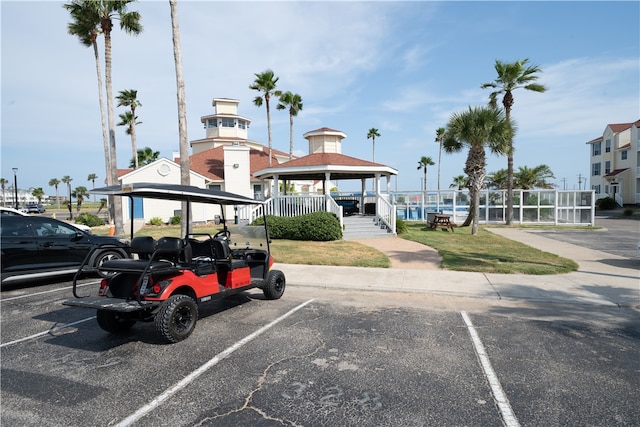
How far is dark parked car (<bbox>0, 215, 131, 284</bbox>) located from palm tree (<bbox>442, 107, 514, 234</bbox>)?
16.0 m

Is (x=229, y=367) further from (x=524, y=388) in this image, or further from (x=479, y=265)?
(x=479, y=265)

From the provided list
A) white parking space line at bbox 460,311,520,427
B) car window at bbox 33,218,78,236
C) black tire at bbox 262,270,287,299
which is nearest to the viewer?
white parking space line at bbox 460,311,520,427

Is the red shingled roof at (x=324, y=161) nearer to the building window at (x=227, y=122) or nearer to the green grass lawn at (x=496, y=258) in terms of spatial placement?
the green grass lawn at (x=496, y=258)

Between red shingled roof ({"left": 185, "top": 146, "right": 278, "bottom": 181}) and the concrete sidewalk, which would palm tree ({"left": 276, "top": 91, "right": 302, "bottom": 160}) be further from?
the concrete sidewalk

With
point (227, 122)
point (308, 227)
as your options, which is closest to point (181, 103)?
point (308, 227)

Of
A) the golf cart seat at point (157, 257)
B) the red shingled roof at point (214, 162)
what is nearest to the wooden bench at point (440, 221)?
the red shingled roof at point (214, 162)

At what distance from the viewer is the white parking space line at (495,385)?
314cm

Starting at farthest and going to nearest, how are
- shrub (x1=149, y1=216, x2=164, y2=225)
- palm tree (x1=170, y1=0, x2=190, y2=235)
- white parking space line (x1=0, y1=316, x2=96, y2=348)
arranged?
1. shrub (x1=149, y1=216, x2=164, y2=225)
2. palm tree (x1=170, y1=0, x2=190, y2=235)
3. white parking space line (x1=0, y1=316, x2=96, y2=348)

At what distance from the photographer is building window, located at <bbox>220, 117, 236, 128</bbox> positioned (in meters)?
34.8

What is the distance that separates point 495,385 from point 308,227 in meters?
11.9

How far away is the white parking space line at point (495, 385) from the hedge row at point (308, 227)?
10.0 meters

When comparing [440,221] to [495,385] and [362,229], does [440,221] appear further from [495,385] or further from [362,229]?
[495,385]

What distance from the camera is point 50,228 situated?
28.5 ft

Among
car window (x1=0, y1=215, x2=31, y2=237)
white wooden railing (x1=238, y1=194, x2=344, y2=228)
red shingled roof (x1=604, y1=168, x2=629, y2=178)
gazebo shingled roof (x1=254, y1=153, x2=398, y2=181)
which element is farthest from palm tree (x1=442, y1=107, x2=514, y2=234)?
red shingled roof (x1=604, y1=168, x2=629, y2=178)
